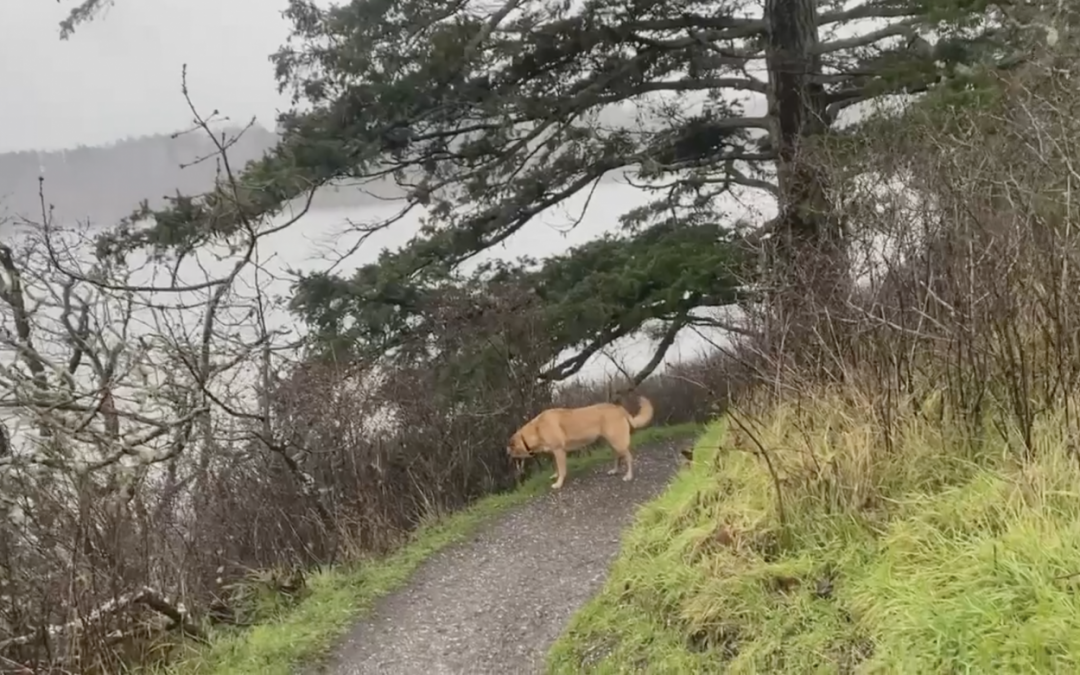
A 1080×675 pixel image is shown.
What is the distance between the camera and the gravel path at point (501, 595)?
16.7 ft

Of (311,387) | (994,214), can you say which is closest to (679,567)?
(994,214)

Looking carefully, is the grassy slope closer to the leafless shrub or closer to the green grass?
the leafless shrub

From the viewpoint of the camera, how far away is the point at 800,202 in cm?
868

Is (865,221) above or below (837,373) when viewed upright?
above

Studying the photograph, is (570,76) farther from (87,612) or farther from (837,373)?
(87,612)

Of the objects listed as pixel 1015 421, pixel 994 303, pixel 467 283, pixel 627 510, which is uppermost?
pixel 467 283

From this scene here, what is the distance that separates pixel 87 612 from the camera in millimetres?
5332

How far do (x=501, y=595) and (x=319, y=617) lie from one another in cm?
124

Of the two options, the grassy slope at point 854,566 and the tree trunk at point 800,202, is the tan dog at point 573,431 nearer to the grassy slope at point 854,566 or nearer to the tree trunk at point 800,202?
the tree trunk at point 800,202

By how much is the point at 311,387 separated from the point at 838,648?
23.9 feet

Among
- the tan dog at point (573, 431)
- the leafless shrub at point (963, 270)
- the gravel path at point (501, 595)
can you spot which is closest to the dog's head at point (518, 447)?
the tan dog at point (573, 431)

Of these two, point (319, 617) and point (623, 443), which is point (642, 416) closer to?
point (623, 443)

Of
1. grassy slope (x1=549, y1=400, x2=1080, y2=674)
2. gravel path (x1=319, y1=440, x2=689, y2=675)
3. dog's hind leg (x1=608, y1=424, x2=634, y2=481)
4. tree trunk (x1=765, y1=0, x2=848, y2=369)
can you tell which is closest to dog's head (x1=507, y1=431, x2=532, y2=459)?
gravel path (x1=319, y1=440, x2=689, y2=675)

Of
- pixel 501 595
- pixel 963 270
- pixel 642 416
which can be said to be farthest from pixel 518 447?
pixel 963 270
